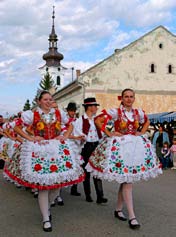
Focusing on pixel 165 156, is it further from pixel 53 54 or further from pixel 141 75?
pixel 53 54

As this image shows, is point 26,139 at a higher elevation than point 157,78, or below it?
below

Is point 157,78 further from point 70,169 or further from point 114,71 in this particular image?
point 70,169

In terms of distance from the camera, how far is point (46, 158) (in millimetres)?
5066

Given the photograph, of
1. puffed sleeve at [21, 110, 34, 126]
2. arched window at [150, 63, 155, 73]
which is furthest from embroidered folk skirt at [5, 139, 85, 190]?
arched window at [150, 63, 155, 73]

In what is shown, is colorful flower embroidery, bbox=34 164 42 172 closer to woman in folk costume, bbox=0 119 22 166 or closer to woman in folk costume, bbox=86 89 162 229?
woman in folk costume, bbox=86 89 162 229

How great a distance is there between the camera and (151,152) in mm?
5465

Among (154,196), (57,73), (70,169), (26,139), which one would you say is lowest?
(154,196)

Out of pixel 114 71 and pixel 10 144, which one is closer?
pixel 10 144

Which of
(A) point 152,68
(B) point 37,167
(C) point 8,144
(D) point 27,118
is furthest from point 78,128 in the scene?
(A) point 152,68

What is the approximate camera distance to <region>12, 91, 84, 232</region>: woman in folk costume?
503cm

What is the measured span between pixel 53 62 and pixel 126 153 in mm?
91288

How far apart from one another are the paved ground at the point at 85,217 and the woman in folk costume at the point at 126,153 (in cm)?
30

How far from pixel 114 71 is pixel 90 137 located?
2507 centimetres

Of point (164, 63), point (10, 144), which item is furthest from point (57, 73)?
point (10, 144)
